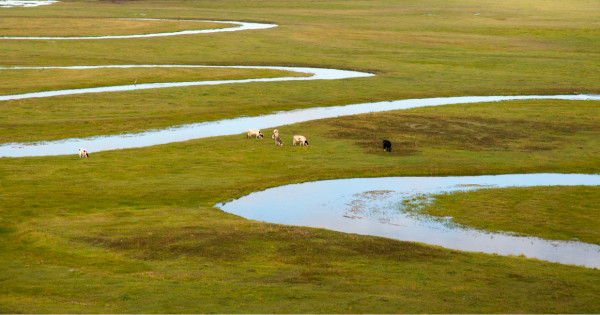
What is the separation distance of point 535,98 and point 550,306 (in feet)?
192

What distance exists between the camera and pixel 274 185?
44.4 metres

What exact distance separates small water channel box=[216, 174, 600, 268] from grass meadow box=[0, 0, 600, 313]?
1.12 m

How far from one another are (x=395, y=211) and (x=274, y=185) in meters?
8.28

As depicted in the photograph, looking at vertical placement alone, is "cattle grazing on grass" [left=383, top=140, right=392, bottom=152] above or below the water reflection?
above

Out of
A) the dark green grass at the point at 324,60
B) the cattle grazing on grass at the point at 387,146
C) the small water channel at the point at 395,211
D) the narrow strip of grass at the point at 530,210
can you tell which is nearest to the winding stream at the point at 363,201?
the small water channel at the point at 395,211

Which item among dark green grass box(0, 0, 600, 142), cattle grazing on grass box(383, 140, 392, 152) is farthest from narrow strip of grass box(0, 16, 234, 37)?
cattle grazing on grass box(383, 140, 392, 152)

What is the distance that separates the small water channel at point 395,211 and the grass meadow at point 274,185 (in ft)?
3.66

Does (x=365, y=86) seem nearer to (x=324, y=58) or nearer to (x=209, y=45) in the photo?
(x=324, y=58)

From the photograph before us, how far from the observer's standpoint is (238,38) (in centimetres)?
13025

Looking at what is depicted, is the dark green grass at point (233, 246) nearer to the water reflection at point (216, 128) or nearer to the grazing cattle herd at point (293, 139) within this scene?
the grazing cattle herd at point (293, 139)

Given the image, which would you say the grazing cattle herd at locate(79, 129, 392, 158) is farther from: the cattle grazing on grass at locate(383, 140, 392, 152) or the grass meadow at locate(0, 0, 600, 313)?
the grass meadow at locate(0, 0, 600, 313)

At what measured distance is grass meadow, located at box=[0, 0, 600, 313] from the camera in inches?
1011

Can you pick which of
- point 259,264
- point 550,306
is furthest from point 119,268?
point 550,306

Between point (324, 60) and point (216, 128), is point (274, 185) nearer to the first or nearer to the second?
point (216, 128)
